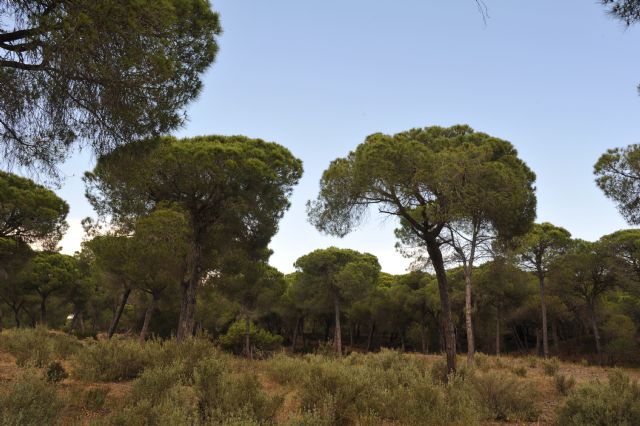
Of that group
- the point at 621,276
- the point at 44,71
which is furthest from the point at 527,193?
the point at 621,276

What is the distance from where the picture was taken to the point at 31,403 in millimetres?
4902

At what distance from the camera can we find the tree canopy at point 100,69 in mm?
5434

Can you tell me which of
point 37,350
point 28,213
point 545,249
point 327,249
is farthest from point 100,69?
point 327,249

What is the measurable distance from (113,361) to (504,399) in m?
8.09

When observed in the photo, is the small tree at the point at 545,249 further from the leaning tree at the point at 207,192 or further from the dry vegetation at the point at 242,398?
the dry vegetation at the point at 242,398

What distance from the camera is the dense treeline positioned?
1173cm

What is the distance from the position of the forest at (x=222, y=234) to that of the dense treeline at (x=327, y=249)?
91 millimetres

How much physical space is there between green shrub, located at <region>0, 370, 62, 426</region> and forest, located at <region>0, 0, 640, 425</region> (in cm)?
3

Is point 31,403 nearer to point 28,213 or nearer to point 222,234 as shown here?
point 222,234

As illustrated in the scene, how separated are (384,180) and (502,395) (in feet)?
20.5

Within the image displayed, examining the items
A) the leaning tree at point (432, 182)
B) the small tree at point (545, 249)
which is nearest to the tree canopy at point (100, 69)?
the leaning tree at point (432, 182)

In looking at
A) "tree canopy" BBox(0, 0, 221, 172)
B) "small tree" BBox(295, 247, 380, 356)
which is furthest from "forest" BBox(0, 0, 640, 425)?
"small tree" BBox(295, 247, 380, 356)

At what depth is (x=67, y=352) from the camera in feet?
40.4

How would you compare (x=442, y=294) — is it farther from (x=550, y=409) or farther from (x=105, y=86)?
(x=105, y=86)
